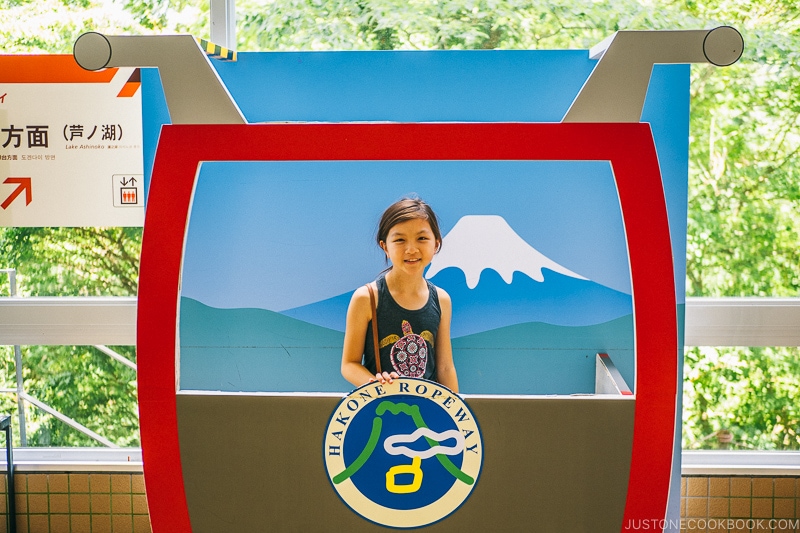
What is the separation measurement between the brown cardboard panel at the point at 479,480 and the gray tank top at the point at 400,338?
50cm

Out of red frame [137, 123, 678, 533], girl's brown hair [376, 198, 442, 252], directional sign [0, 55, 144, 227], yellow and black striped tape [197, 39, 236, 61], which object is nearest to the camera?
red frame [137, 123, 678, 533]

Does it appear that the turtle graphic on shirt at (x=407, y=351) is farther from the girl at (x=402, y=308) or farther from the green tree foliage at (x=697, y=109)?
the green tree foliage at (x=697, y=109)

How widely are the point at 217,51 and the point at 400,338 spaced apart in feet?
3.38

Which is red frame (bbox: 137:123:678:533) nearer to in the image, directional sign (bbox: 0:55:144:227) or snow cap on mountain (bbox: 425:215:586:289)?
snow cap on mountain (bbox: 425:215:586:289)

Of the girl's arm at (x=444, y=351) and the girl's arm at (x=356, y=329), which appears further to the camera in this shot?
the girl's arm at (x=444, y=351)

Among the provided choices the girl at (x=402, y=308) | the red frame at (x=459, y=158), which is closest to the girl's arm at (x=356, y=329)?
the girl at (x=402, y=308)

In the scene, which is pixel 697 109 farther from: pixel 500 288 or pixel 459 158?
pixel 459 158

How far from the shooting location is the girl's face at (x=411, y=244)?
80.4 inches

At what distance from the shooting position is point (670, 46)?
162 centimetres

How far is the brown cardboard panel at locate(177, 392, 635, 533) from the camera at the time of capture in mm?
1665

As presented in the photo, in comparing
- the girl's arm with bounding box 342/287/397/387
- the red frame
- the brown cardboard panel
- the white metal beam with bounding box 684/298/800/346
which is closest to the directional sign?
the girl's arm with bounding box 342/287/397/387

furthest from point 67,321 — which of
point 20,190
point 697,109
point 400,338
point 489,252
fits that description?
point 697,109

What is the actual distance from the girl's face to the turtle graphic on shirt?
0.21m

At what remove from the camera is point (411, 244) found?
2041 millimetres
